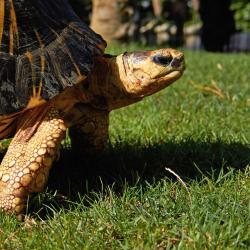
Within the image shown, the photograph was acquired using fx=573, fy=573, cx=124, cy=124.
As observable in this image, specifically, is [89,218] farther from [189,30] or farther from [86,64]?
[189,30]

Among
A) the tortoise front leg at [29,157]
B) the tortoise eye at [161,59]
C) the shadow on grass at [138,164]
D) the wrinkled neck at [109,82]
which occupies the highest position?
the tortoise eye at [161,59]

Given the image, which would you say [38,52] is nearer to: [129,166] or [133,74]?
[133,74]

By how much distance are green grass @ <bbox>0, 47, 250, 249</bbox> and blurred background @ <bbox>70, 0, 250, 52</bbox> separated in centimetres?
723

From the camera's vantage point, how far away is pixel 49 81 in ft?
8.49

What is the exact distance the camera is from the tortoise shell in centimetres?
255

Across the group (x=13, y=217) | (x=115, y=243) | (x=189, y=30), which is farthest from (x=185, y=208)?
(x=189, y=30)

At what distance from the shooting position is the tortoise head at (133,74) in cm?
283

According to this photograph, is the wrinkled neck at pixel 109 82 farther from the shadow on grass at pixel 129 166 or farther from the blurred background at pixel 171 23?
the blurred background at pixel 171 23

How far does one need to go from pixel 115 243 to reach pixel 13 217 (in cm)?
56

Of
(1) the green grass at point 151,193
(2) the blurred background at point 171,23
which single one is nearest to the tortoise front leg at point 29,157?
(1) the green grass at point 151,193

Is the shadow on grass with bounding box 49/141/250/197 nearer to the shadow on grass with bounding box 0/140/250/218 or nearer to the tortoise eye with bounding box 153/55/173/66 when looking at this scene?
the shadow on grass with bounding box 0/140/250/218

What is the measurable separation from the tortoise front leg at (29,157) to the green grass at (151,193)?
0.34 feet

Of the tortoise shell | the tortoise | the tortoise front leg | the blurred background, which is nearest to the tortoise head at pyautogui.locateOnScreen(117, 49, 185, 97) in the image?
the tortoise

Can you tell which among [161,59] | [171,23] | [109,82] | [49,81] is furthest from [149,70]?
[171,23]
